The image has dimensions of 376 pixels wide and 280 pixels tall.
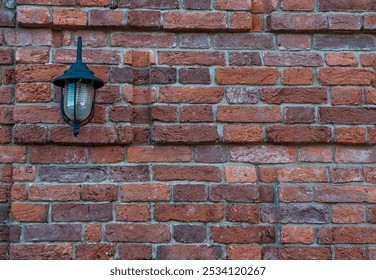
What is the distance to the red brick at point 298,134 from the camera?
7.63 ft

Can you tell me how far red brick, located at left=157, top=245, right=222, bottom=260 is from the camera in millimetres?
2258

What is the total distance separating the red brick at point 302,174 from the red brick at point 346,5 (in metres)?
0.72

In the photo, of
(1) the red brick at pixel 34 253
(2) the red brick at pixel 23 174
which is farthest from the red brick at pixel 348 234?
(2) the red brick at pixel 23 174

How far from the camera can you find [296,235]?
7.45 ft

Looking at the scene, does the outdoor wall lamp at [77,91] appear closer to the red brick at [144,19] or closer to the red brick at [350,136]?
the red brick at [144,19]

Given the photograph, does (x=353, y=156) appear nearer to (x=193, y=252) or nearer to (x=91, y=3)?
(x=193, y=252)

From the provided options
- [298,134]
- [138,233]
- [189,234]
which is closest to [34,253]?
[138,233]

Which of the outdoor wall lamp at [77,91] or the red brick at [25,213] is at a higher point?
the outdoor wall lamp at [77,91]

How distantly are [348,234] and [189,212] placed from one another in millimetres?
673

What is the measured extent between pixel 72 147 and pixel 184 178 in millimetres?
490

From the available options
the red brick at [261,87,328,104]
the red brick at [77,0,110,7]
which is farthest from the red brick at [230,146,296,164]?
the red brick at [77,0,110,7]

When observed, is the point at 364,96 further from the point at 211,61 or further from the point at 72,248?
the point at 72,248

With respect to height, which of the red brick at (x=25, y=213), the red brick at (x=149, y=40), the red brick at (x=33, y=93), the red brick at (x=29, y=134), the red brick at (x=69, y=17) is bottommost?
the red brick at (x=25, y=213)

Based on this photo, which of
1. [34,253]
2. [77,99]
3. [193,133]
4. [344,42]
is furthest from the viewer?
[344,42]
